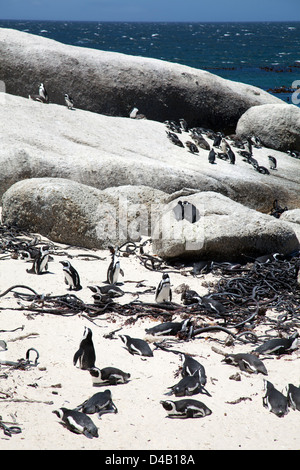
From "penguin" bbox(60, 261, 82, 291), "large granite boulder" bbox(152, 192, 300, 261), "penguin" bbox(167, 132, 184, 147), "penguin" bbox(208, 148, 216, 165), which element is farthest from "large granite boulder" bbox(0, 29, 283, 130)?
"penguin" bbox(60, 261, 82, 291)

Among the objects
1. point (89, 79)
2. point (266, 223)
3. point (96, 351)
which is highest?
point (89, 79)

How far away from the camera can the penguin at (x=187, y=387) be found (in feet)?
13.8

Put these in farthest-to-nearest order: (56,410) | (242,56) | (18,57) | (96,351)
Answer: (242,56) → (18,57) → (96,351) → (56,410)

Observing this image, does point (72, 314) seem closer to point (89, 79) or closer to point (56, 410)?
point (56, 410)

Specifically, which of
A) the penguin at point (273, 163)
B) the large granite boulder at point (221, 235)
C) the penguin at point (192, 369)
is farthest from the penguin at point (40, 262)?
the penguin at point (273, 163)

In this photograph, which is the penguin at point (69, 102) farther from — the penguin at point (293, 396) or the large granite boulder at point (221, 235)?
the penguin at point (293, 396)

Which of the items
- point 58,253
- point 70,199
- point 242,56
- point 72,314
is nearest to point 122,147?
point 70,199

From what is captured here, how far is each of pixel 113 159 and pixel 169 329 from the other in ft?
16.4

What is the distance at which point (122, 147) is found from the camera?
429 inches

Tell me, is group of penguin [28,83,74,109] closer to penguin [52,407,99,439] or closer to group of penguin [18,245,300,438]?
group of penguin [18,245,300,438]

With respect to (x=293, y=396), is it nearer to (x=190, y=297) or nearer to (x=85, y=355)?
(x=85, y=355)

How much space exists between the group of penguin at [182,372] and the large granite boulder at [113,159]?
3797mm

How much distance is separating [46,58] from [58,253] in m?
6.93

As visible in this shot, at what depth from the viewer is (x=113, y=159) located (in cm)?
977
